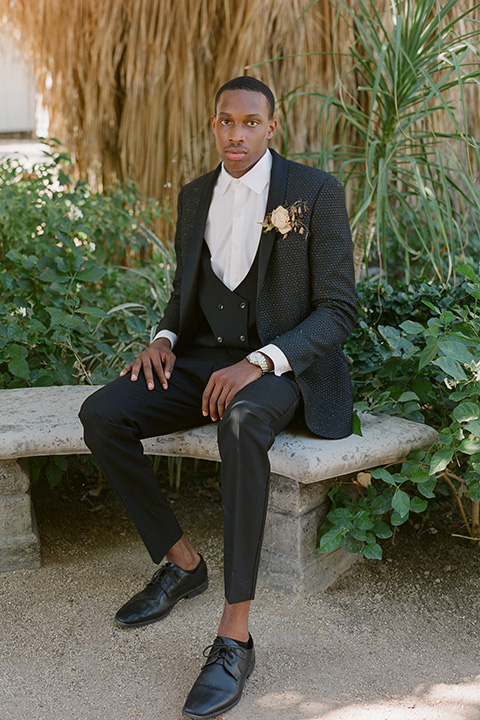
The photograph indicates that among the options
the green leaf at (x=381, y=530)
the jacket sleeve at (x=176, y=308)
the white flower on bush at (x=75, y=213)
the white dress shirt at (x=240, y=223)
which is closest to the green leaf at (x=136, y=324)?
the jacket sleeve at (x=176, y=308)

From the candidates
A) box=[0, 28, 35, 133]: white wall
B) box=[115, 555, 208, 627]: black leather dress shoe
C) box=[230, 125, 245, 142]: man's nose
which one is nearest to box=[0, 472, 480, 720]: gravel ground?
box=[115, 555, 208, 627]: black leather dress shoe

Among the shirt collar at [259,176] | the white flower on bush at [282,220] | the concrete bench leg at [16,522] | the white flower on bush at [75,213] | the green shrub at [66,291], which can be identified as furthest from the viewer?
the white flower on bush at [75,213]

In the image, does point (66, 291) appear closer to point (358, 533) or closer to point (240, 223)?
point (240, 223)

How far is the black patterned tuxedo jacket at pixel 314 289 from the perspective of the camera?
91.7 inches

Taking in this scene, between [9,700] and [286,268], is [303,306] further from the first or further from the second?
[9,700]

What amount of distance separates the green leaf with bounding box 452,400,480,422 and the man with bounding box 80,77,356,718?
388 millimetres

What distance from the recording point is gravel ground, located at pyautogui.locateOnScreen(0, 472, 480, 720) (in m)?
1.97

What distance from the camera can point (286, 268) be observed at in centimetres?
238

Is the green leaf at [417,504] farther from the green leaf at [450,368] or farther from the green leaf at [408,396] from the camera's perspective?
the green leaf at [450,368]

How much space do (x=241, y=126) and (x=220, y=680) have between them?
164 cm

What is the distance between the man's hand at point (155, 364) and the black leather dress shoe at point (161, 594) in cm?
61

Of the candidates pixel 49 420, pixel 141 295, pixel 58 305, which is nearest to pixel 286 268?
pixel 49 420

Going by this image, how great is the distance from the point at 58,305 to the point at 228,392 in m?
1.20

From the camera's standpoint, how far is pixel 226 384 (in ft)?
7.19
